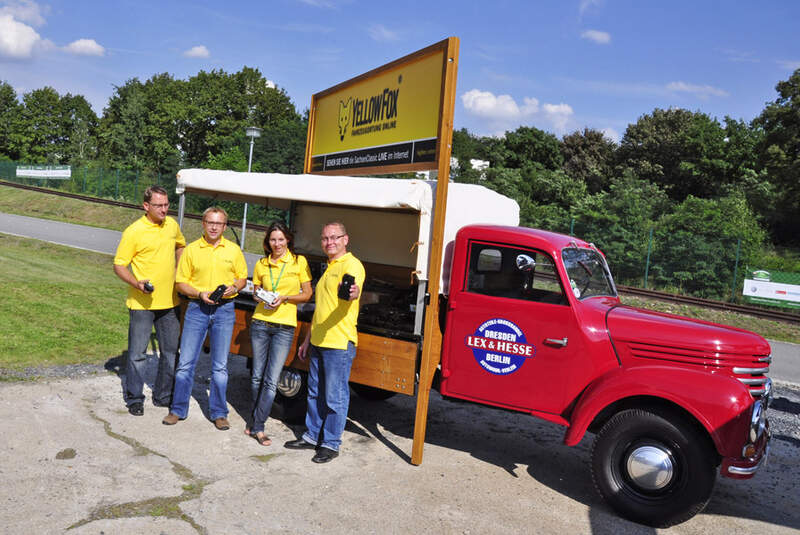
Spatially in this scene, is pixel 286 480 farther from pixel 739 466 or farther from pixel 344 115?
pixel 344 115

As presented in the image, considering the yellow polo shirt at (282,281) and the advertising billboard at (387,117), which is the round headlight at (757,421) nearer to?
the advertising billboard at (387,117)

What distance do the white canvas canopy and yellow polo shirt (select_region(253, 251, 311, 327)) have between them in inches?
24.8

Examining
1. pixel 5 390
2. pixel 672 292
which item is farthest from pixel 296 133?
pixel 5 390

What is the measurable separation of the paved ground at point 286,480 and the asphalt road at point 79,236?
8094 millimetres

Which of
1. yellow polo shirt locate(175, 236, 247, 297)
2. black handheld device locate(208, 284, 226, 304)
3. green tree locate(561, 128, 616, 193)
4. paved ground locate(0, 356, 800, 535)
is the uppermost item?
green tree locate(561, 128, 616, 193)

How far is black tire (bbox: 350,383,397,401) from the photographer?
7.32 metres

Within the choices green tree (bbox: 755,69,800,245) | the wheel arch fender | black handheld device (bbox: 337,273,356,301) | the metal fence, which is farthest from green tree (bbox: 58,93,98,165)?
the wheel arch fender

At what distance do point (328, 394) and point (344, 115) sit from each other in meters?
3.97

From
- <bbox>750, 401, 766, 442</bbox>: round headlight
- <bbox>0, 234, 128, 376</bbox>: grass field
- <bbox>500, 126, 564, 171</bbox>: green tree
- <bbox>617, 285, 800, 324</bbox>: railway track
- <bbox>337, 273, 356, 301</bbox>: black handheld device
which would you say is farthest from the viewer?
<bbox>500, 126, 564, 171</bbox>: green tree

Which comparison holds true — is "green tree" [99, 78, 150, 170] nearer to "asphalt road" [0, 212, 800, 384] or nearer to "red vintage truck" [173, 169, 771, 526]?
"asphalt road" [0, 212, 800, 384]

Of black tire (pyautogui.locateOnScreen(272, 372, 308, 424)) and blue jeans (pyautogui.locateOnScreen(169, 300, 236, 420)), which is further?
black tire (pyautogui.locateOnScreen(272, 372, 308, 424))

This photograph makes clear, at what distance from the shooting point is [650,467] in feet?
14.9

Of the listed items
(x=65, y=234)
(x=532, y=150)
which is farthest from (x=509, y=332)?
(x=532, y=150)

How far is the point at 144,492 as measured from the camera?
4.28 m
